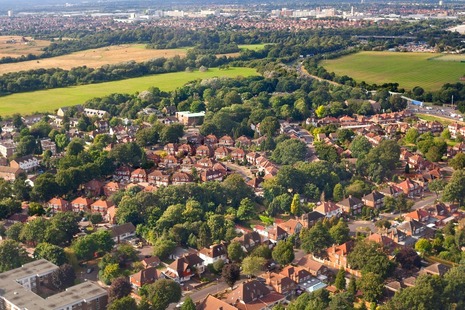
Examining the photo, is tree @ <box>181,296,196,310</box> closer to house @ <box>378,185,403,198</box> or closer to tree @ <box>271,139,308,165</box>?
house @ <box>378,185,403,198</box>

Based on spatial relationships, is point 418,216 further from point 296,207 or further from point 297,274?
point 297,274

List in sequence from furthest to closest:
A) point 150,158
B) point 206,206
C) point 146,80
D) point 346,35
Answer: point 346,35 → point 146,80 → point 150,158 → point 206,206

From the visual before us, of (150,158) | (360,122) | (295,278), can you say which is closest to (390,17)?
(360,122)

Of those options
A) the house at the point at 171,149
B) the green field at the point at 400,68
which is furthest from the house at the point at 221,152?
the green field at the point at 400,68

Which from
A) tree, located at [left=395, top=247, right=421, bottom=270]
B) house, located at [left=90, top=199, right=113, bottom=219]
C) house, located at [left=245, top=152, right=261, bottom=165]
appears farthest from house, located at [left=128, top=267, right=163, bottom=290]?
house, located at [left=245, top=152, right=261, bottom=165]

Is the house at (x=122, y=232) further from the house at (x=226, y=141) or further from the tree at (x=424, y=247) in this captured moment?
the house at (x=226, y=141)

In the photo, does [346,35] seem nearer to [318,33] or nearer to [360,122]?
[318,33]

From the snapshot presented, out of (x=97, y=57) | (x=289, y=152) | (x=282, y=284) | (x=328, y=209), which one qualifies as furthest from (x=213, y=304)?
(x=97, y=57)

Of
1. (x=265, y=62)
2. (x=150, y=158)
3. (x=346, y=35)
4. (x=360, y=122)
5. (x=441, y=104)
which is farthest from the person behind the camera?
(x=346, y=35)
